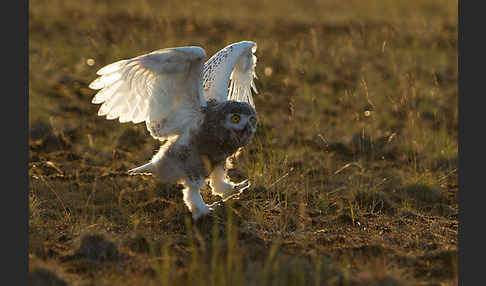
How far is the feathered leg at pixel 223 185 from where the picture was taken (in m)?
4.87

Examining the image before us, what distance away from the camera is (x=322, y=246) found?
13.9ft

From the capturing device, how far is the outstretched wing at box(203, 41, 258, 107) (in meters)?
5.12

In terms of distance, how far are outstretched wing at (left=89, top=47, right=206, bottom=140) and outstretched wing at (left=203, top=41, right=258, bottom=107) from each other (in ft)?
1.87

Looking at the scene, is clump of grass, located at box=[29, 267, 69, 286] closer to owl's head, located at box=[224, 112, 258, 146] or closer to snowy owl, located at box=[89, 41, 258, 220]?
snowy owl, located at box=[89, 41, 258, 220]

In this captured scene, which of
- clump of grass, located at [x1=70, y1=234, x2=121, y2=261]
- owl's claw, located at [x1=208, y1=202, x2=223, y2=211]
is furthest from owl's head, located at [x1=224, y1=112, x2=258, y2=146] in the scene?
clump of grass, located at [x1=70, y1=234, x2=121, y2=261]

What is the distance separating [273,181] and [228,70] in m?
1.24

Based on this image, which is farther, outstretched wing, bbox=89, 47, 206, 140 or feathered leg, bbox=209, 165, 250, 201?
feathered leg, bbox=209, 165, 250, 201

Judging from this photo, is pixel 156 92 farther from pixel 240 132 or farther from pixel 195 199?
pixel 195 199

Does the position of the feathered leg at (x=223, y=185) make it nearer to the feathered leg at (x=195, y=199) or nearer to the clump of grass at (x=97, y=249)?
the feathered leg at (x=195, y=199)

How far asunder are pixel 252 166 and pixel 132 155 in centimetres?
173

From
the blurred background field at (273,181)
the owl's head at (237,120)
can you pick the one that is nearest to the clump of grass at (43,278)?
the blurred background field at (273,181)

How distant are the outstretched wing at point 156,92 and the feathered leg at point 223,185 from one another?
0.54 m

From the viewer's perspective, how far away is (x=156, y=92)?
14.8 feet

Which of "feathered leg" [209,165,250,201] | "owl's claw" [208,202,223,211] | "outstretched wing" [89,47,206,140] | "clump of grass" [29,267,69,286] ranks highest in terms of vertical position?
"outstretched wing" [89,47,206,140]
